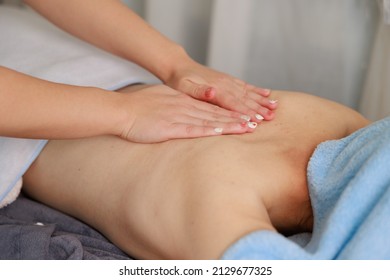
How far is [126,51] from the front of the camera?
143cm

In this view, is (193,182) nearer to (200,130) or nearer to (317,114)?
(200,130)

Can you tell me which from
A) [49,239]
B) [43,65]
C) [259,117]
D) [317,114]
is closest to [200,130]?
[259,117]

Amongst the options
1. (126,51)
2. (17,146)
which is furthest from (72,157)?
(126,51)

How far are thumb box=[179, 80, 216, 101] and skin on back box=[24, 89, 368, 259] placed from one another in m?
0.15

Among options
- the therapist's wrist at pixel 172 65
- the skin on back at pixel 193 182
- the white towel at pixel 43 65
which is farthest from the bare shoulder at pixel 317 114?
the white towel at pixel 43 65

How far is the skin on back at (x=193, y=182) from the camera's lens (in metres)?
0.95

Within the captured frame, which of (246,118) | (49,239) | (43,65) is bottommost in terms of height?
(49,239)

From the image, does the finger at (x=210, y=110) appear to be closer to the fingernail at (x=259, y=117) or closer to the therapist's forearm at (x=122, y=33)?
the fingernail at (x=259, y=117)

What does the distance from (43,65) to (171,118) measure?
40 centimetres

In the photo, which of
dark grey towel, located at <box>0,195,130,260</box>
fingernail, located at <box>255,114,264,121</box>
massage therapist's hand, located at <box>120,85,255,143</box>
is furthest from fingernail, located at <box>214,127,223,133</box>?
dark grey towel, located at <box>0,195,130,260</box>

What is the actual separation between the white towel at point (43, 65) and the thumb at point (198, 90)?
0.46 feet

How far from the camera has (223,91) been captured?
1.30m

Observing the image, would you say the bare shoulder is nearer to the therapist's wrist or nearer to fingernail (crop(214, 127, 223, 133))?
fingernail (crop(214, 127, 223, 133))
